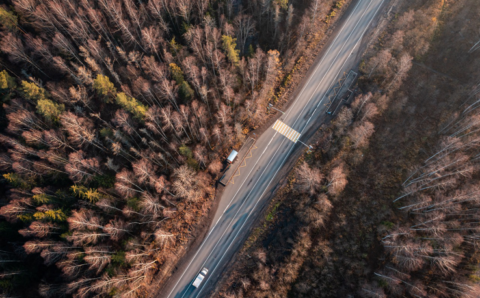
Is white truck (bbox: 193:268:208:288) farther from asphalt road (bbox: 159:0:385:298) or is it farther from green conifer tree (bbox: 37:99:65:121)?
green conifer tree (bbox: 37:99:65:121)

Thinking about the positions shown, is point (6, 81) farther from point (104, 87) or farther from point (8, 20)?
point (104, 87)

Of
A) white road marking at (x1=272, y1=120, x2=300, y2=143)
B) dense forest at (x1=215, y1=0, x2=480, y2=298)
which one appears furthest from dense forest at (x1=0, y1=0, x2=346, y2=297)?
dense forest at (x1=215, y1=0, x2=480, y2=298)

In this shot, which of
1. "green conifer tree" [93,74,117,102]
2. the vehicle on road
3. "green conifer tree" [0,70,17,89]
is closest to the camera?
"green conifer tree" [0,70,17,89]

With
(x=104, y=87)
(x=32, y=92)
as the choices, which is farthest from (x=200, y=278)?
(x=32, y=92)

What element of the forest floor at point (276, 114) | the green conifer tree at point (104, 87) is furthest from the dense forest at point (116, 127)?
the forest floor at point (276, 114)

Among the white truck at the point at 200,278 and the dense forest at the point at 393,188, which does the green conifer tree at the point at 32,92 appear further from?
the dense forest at the point at 393,188

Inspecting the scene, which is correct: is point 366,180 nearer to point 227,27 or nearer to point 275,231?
point 275,231
